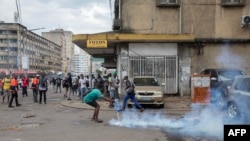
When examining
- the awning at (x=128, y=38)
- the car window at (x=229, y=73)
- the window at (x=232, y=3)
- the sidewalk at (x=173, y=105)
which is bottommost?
the sidewalk at (x=173, y=105)

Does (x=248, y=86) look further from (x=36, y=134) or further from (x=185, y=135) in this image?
(x=36, y=134)

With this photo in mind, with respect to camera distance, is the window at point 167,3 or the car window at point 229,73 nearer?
the car window at point 229,73

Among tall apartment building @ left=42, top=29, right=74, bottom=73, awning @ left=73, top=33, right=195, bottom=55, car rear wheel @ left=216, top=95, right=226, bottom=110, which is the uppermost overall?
tall apartment building @ left=42, top=29, right=74, bottom=73

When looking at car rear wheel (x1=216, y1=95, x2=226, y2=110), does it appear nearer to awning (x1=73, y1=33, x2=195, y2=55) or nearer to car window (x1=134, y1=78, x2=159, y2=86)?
car window (x1=134, y1=78, x2=159, y2=86)

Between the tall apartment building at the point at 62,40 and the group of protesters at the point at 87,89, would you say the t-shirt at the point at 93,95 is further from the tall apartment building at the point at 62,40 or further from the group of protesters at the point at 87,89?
the tall apartment building at the point at 62,40

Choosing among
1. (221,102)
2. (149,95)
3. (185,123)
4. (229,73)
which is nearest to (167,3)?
(229,73)

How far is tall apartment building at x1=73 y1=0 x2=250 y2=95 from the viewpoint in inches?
848

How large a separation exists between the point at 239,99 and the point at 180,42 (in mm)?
10381

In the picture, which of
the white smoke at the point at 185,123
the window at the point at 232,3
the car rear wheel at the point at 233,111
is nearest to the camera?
the white smoke at the point at 185,123

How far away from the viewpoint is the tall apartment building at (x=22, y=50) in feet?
328

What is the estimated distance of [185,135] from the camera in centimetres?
966

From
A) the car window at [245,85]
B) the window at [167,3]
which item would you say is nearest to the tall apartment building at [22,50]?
the window at [167,3]

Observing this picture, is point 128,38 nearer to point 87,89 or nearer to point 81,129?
point 87,89

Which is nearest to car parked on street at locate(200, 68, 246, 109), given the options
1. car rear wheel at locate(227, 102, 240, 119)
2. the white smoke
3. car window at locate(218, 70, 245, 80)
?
car window at locate(218, 70, 245, 80)
